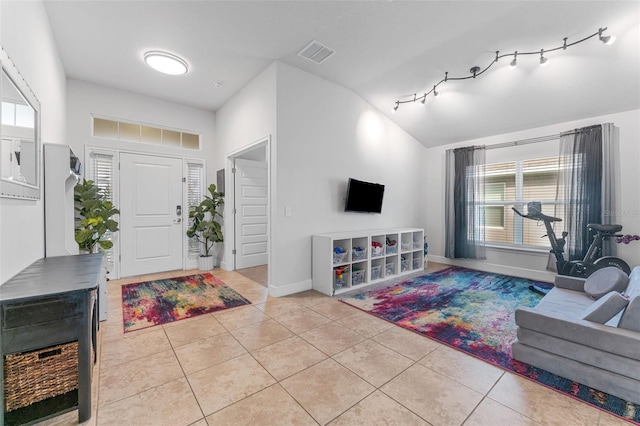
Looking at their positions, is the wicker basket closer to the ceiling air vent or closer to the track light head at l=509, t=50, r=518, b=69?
the ceiling air vent

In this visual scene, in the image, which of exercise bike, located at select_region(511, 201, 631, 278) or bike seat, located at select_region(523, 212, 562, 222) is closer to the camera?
exercise bike, located at select_region(511, 201, 631, 278)

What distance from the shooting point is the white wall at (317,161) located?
3.46 metres

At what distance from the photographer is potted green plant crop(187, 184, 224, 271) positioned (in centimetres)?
466

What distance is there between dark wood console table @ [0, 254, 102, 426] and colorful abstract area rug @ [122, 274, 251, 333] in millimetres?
1174

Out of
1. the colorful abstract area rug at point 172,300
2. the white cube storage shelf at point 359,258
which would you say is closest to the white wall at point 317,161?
the white cube storage shelf at point 359,258

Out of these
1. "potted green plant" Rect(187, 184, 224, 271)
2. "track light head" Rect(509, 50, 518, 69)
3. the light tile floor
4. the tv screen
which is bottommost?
the light tile floor

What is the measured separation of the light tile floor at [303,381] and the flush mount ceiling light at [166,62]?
3.05 m

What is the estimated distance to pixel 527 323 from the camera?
75.5 inches

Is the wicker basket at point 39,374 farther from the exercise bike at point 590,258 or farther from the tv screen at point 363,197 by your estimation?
the exercise bike at point 590,258

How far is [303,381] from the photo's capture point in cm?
175

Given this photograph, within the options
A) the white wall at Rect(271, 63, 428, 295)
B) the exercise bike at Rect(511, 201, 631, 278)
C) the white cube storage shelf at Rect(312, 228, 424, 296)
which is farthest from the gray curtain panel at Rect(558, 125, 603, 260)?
the white wall at Rect(271, 63, 428, 295)

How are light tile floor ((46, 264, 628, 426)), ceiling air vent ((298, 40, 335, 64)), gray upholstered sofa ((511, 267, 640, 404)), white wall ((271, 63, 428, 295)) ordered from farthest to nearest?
white wall ((271, 63, 428, 295)) → ceiling air vent ((298, 40, 335, 64)) → gray upholstered sofa ((511, 267, 640, 404)) → light tile floor ((46, 264, 628, 426))

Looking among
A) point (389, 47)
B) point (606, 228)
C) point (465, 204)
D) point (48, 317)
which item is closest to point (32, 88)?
point (48, 317)

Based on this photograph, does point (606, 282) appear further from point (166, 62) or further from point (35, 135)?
point (166, 62)
